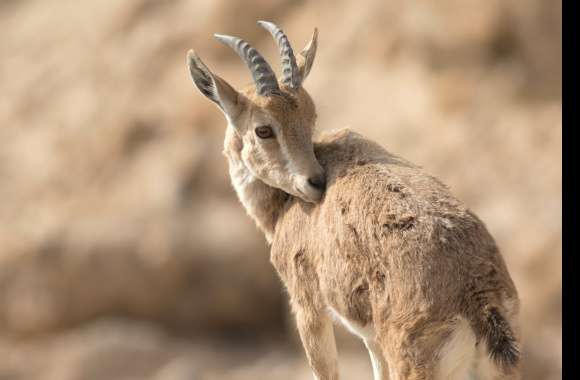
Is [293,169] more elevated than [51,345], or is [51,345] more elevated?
[51,345]

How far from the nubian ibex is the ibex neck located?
0.4 inches

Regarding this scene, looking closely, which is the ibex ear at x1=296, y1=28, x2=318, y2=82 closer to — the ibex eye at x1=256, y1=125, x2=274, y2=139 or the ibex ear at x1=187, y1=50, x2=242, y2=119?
the ibex ear at x1=187, y1=50, x2=242, y2=119

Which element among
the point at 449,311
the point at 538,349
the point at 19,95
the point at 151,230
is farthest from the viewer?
the point at 19,95

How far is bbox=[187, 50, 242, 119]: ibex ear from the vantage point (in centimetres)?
815

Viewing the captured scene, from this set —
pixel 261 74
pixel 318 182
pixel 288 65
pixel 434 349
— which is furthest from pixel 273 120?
pixel 434 349

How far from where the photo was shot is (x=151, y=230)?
1864cm

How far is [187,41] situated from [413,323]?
14151mm

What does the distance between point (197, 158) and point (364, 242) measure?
12006 mm

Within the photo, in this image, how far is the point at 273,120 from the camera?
7965 millimetres

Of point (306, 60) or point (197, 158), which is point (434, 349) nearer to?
point (306, 60)

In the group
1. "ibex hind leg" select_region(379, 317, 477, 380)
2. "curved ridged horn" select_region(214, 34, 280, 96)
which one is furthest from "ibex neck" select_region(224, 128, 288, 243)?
"ibex hind leg" select_region(379, 317, 477, 380)

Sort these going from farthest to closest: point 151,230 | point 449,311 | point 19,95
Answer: point 19,95 < point 151,230 < point 449,311

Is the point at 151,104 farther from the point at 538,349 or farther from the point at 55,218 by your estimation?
the point at 538,349

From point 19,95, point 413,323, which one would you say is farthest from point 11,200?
point 413,323
